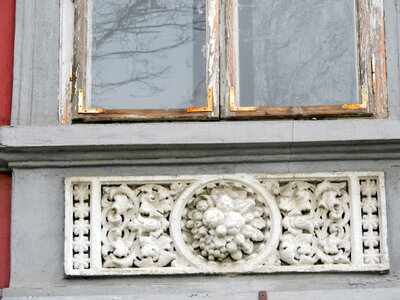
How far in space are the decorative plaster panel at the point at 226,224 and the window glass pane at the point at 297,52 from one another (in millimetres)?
465

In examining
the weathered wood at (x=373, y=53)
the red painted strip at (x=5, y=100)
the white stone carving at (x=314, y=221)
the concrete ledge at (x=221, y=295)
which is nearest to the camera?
the concrete ledge at (x=221, y=295)

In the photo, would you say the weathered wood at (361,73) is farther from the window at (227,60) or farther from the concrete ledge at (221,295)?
the concrete ledge at (221,295)

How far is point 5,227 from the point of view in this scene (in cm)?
645

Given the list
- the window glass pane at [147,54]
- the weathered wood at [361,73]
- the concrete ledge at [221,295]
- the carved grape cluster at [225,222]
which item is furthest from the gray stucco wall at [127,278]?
the window glass pane at [147,54]

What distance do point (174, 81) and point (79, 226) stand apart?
0.92 meters

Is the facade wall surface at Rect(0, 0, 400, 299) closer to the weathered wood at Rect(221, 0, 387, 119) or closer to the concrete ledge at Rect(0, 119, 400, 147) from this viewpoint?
the concrete ledge at Rect(0, 119, 400, 147)

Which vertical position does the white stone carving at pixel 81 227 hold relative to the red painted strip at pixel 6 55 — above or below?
below

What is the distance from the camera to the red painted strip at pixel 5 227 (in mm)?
6406

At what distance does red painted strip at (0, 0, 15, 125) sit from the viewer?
6.57 m

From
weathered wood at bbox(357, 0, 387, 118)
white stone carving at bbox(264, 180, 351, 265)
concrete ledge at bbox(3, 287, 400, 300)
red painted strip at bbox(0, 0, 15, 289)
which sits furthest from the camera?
weathered wood at bbox(357, 0, 387, 118)

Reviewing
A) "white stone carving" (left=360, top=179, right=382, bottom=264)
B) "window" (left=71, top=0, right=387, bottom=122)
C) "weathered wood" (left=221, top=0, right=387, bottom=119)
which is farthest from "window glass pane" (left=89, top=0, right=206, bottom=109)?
"white stone carving" (left=360, top=179, right=382, bottom=264)

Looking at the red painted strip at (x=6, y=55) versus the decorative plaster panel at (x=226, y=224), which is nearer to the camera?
the decorative plaster panel at (x=226, y=224)

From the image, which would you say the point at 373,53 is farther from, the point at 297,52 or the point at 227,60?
the point at 227,60

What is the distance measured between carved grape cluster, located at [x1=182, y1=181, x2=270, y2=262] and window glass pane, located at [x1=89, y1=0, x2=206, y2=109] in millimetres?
508
